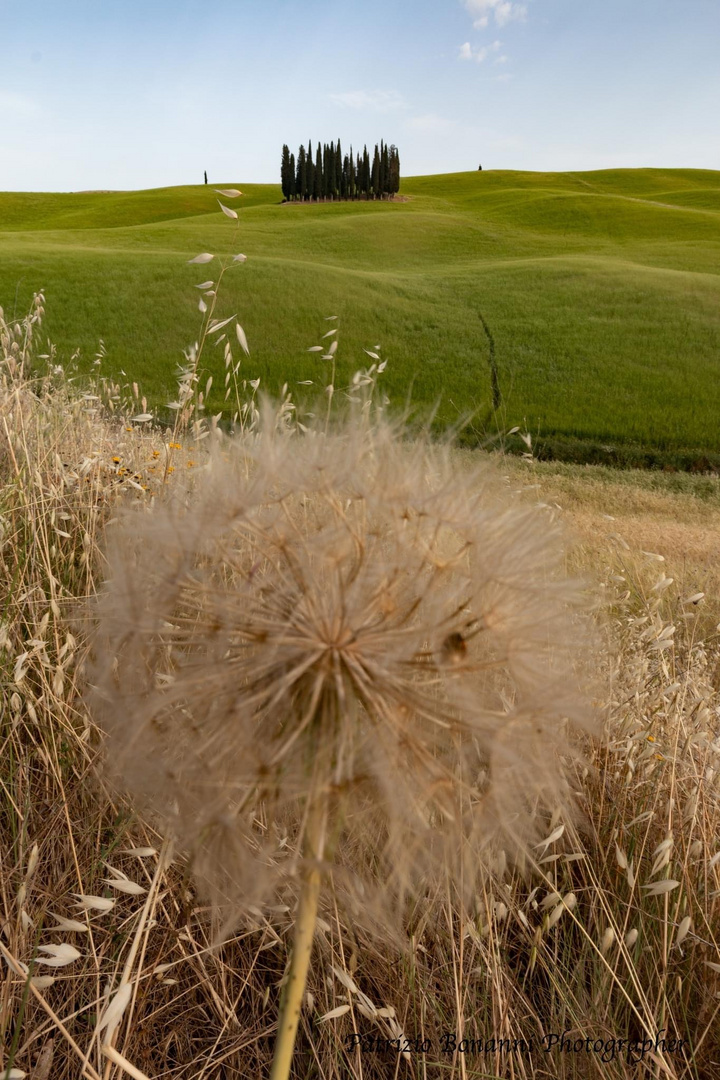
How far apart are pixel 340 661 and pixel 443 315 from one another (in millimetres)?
26005

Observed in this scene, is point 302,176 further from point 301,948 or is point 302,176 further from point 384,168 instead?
point 301,948

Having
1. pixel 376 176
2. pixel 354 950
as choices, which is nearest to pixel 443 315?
pixel 354 950

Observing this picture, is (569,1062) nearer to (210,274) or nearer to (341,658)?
(341,658)

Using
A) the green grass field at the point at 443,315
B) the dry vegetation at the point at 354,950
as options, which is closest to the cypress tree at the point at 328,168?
the green grass field at the point at 443,315

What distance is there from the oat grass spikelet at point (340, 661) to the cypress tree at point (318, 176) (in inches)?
3032

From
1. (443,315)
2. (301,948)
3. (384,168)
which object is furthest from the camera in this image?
(384,168)

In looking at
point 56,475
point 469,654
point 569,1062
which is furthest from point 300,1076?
point 56,475

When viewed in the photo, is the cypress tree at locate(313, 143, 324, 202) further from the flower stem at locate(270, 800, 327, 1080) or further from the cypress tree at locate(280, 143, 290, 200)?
the flower stem at locate(270, 800, 327, 1080)

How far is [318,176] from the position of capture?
229 ft

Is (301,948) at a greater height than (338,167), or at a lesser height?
lesser

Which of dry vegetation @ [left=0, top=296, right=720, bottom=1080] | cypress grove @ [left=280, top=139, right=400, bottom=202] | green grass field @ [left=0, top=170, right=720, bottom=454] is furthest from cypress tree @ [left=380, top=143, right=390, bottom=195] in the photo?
dry vegetation @ [left=0, top=296, right=720, bottom=1080]

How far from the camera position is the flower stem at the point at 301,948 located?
91cm

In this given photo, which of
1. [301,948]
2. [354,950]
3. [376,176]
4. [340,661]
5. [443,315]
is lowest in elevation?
[354,950]

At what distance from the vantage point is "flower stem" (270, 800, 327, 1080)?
91 cm
